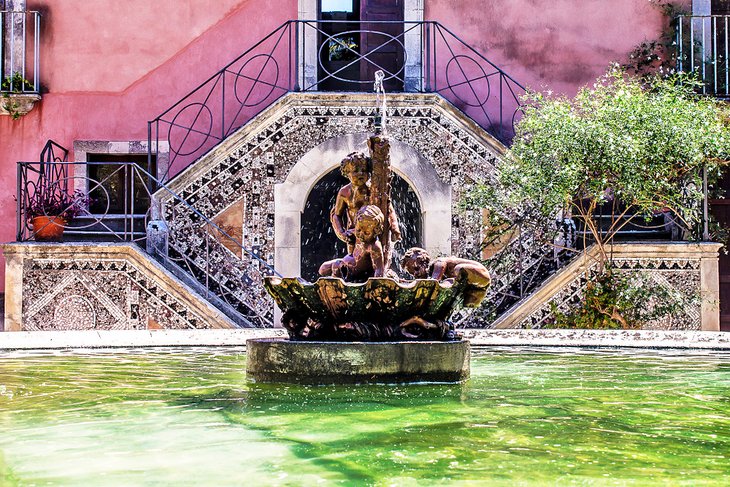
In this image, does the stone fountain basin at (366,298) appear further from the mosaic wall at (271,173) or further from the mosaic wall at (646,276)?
the mosaic wall at (271,173)

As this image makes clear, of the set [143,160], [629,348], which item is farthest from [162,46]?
[629,348]

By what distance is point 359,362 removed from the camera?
197 inches

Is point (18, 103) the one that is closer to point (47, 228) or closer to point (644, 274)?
point (47, 228)

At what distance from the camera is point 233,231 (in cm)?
1344

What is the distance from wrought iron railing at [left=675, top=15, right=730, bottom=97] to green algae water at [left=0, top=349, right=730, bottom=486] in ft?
32.8

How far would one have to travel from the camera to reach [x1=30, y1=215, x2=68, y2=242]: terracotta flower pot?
491 inches

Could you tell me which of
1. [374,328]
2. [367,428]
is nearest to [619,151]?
[374,328]

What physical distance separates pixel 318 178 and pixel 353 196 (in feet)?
24.9

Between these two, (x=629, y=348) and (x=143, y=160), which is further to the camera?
(x=143, y=160)

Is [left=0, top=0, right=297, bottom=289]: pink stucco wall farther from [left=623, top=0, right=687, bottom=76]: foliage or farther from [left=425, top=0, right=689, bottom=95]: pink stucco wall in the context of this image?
[left=623, top=0, right=687, bottom=76]: foliage

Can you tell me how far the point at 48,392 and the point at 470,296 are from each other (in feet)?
7.09

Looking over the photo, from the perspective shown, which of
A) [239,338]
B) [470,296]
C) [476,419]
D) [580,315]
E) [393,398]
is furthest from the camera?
[580,315]

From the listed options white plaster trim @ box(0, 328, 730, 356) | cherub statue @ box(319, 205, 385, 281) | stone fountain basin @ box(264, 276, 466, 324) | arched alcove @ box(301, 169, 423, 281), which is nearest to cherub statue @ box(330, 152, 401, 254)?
cherub statue @ box(319, 205, 385, 281)

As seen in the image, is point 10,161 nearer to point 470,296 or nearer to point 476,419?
point 470,296
